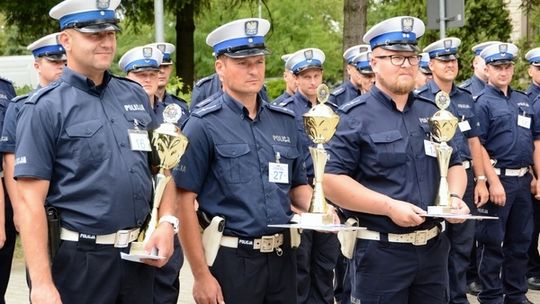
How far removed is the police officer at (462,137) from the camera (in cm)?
790

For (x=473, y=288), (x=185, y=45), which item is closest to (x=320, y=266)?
(x=473, y=288)

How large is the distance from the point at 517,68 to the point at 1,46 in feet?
92.9

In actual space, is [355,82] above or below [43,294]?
above

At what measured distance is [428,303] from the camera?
527 centimetres

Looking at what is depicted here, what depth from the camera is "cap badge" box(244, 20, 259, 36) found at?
5008mm

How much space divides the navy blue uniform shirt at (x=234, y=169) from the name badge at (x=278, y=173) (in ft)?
0.07

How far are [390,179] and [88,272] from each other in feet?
5.93

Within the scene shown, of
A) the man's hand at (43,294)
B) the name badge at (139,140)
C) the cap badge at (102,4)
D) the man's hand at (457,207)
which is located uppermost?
the cap badge at (102,4)

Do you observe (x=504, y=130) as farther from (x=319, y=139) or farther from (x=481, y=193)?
(x=319, y=139)

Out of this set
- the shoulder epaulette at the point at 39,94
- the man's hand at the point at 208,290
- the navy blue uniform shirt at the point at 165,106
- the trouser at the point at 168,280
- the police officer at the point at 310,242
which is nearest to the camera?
the shoulder epaulette at the point at 39,94

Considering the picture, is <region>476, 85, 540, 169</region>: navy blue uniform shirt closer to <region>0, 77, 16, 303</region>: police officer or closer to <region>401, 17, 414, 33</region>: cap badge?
<region>401, 17, 414, 33</region>: cap badge

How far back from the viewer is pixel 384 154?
5199 mm

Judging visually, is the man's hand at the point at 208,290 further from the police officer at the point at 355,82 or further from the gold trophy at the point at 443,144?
the police officer at the point at 355,82

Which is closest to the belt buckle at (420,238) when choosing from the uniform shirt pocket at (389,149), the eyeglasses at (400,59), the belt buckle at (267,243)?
the uniform shirt pocket at (389,149)
